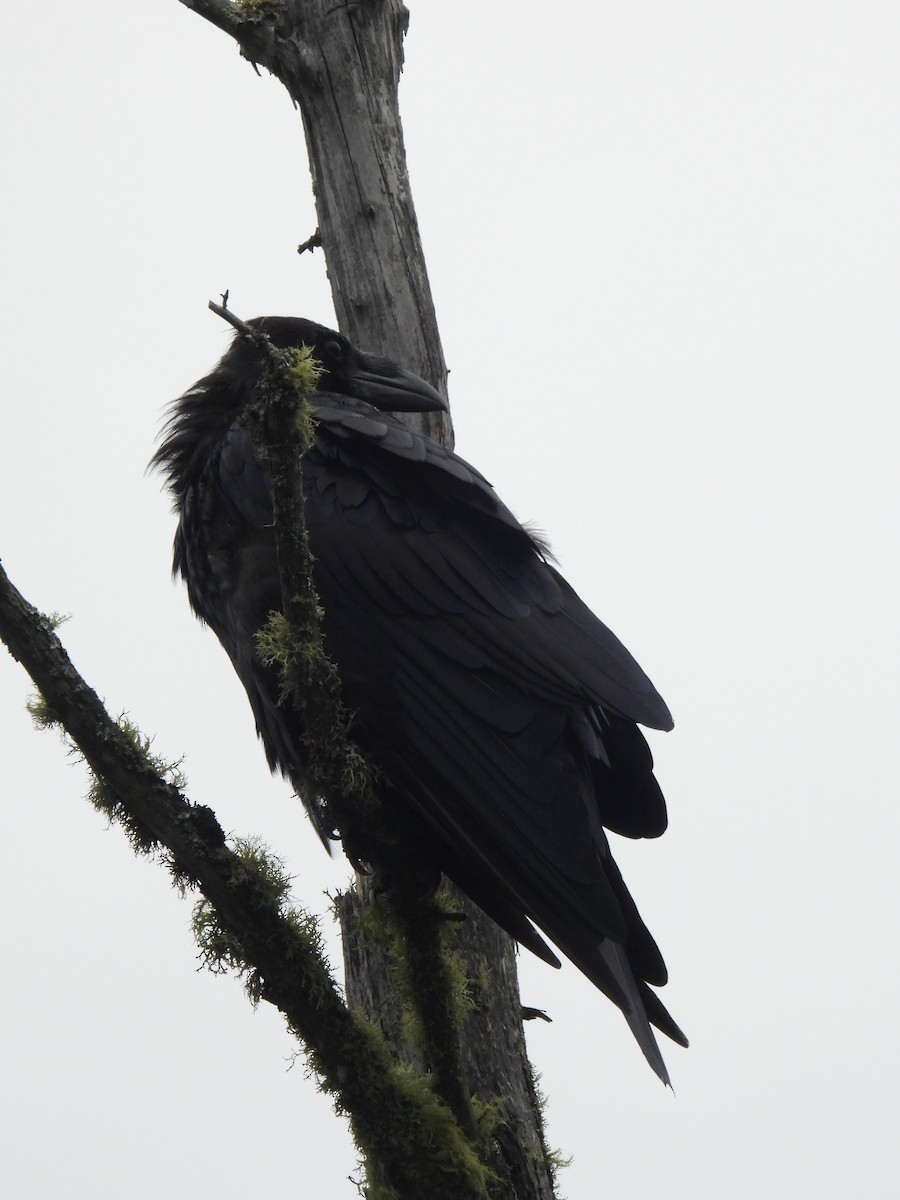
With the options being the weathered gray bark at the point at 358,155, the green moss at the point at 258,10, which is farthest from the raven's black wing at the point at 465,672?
the green moss at the point at 258,10

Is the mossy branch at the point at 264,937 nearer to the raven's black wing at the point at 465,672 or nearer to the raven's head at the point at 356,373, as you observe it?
the raven's black wing at the point at 465,672

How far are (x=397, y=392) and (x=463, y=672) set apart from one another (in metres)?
1.23

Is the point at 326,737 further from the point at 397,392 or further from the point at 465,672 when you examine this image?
the point at 397,392

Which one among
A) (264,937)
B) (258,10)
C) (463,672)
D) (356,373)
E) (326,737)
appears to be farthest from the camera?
(258,10)

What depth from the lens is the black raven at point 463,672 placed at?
3719mm

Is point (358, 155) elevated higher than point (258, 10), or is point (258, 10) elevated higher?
point (258, 10)

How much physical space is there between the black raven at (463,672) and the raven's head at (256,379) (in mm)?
259

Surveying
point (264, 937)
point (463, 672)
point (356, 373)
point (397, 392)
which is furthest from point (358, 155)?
point (264, 937)

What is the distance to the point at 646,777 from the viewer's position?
161 inches

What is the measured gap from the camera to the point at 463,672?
391 cm

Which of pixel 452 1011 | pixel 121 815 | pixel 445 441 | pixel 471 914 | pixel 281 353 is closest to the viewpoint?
pixel 281 353

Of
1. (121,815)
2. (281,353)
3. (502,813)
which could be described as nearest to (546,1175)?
(502,813)

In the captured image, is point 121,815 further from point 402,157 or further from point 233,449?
point 402,157

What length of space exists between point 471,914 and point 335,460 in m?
1.61
